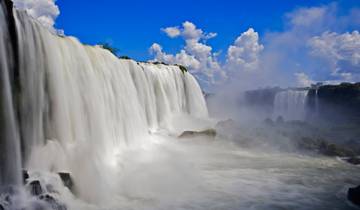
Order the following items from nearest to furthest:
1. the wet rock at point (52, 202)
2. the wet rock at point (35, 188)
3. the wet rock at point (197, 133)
Answer: the wet rock at point (52, 202) → the wet rock at point (35, 188) → the wet rock at point (197, 133)

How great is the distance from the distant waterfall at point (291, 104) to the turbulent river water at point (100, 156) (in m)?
29.0

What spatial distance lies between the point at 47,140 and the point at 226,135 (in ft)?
45.7

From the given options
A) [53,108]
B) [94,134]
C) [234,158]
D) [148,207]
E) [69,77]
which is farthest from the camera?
[234,158]

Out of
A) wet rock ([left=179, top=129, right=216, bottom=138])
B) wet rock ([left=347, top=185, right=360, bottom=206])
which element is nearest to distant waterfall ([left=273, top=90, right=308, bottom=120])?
wet rock ([left=179, top=129, right=216, bottom=138])

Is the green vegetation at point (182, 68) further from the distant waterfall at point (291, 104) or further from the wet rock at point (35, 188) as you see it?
the wet rock at point (35, 188)

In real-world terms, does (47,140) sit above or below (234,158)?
above

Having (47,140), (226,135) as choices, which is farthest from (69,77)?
(226,135)

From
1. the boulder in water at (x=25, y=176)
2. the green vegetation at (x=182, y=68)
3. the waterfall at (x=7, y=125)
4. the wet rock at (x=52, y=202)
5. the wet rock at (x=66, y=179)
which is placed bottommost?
the wet rock at (x=52, y=202)

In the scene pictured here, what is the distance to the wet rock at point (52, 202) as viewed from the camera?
7.95 m

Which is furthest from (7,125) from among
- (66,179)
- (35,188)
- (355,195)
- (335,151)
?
(335,151)

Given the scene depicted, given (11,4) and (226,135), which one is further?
(226,135)

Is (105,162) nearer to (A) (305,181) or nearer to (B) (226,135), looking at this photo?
(A) (305,181)

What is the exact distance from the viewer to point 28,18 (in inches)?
400

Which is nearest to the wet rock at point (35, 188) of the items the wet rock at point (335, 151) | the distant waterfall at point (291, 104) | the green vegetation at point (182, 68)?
the wet rock at point (335, 151)
